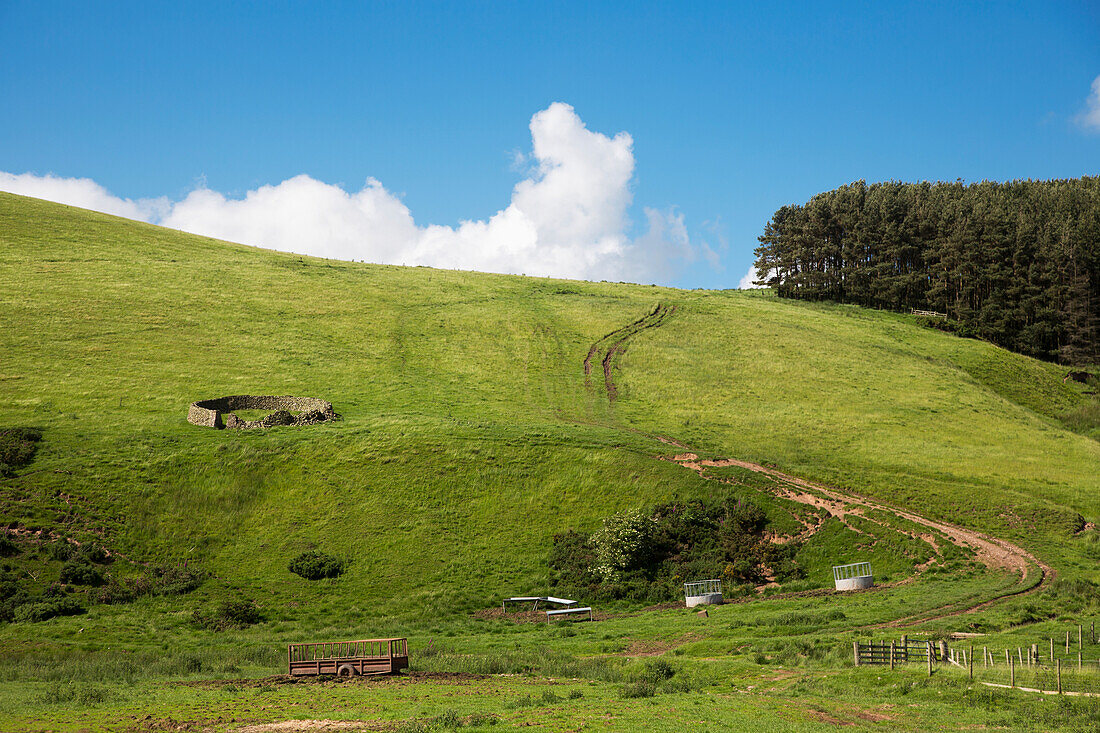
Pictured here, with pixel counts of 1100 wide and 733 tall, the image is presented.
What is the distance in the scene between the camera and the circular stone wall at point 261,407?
56156 millimetres

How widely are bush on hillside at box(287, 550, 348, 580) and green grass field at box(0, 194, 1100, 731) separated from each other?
71cm

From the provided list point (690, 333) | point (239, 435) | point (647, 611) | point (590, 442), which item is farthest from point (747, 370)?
point (239, 435)

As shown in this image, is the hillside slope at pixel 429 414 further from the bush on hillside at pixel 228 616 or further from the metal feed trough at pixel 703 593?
the metal feed trough at pixel 703 593

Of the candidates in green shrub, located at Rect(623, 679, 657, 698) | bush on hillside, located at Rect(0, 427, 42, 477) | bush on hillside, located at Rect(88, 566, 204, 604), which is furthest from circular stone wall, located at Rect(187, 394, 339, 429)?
green shrub, located at Rect(623, 679, 657, 698)

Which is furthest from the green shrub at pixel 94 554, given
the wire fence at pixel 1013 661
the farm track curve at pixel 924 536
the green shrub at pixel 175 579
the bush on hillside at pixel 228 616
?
the wire fence at pixel 1013 661

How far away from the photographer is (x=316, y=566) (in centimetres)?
4312

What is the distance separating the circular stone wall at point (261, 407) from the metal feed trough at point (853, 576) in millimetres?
38139

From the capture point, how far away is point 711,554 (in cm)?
4509

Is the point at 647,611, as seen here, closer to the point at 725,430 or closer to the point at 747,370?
the point at 725,430

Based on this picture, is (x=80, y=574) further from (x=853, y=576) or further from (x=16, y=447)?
(x=853, y=576)

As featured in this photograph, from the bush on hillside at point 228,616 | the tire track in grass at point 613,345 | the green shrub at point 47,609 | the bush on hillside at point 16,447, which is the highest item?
the tire track in grass at point 613,345

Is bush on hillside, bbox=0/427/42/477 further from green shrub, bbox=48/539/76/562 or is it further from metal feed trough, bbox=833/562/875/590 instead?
metal feed trough, bbox=833/562/875/590

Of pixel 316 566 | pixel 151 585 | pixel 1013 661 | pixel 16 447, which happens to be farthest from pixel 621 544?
pixel 16 447

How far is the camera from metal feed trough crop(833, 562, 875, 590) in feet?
132
